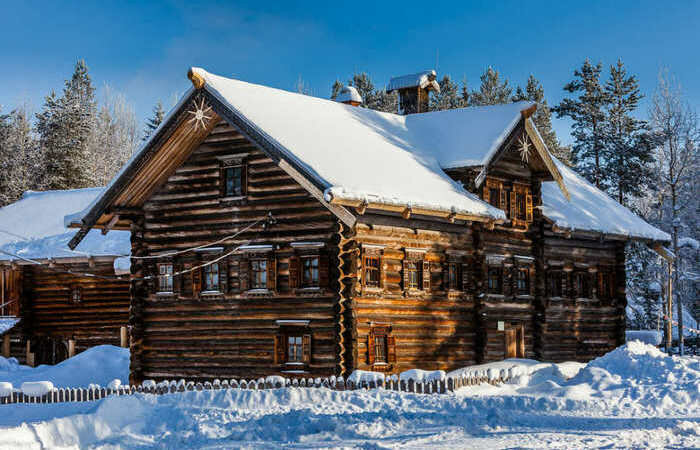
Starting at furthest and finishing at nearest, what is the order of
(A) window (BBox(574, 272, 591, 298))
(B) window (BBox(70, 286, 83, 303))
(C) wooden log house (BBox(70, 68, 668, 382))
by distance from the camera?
(B) window (BBox(70, 286, 83, 303)) < (A) window (BBox(574, 272, 591, 298)) < (C) wooden log house (BBox(70, 68, 668, 382))

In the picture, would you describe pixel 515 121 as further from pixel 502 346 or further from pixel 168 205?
pixel 168 205

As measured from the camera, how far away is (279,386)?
72.2 ft

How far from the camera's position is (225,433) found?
14711 millimetres

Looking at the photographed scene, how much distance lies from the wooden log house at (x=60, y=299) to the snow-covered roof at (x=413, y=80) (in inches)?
508

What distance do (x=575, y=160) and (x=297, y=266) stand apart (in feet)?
108

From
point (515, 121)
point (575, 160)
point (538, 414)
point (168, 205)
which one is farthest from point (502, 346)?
point (575, 160)

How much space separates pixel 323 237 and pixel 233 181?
374 cm

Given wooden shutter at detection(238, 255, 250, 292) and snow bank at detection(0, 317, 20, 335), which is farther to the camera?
snow bank at detection(0, 317, 20, 335)

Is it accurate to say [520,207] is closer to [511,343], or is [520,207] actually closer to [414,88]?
[511,343]

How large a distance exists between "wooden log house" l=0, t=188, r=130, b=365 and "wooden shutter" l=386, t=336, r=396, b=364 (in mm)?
15007

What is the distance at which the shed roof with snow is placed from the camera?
24.7 metres

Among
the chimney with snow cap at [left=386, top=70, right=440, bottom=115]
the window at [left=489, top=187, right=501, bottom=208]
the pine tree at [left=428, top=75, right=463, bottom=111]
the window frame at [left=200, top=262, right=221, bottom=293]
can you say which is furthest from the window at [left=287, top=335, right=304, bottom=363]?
the pine tree at [left=428, top=75, right=463, bottom=111]

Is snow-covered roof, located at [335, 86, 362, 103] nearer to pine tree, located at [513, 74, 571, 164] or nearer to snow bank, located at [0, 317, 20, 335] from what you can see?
snow bank, located at [0, 317, 20, 335]

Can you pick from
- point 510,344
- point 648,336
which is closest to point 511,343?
point 510,344
